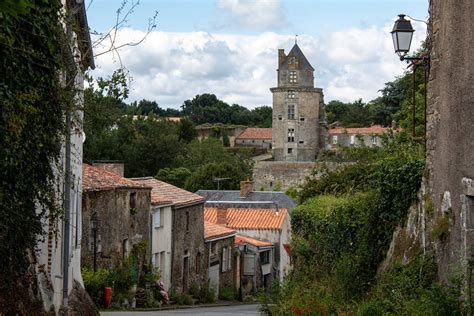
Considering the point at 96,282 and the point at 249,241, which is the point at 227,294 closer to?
the point at 249,241

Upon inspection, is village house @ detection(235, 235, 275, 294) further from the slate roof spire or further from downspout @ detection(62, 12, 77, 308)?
the slate roof spire

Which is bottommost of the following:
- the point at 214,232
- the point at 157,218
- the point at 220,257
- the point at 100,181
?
the point at 220,257

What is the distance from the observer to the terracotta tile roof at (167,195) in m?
36.6

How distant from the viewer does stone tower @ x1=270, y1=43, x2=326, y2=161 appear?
407ft

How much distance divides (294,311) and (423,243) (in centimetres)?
266

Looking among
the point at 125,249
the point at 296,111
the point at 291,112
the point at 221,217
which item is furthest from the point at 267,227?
the point at 291,112

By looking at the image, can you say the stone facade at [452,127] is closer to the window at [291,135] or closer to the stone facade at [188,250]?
the stone facade at [188,250]

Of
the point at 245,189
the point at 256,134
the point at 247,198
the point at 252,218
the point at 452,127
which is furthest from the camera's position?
the point at 256,134

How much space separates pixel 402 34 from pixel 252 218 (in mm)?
38529

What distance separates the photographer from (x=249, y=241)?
47219 millimetres

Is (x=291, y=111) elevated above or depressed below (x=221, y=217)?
above

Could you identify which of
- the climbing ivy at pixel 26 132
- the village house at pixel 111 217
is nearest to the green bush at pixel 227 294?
the village house at pixel 111 217

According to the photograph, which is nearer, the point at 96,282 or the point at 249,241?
the point at 96,282

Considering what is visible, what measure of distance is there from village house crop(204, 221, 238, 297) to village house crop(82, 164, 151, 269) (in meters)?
8.65
